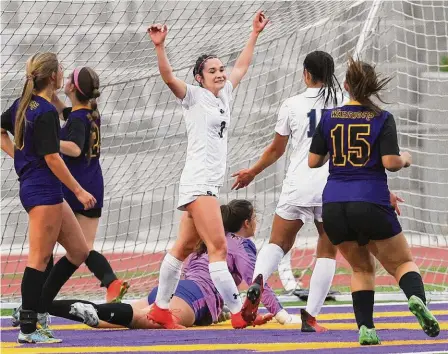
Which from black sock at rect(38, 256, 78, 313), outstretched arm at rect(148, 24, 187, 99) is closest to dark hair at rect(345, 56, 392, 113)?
outstretched arm at rect(148, 24, 187, 99)

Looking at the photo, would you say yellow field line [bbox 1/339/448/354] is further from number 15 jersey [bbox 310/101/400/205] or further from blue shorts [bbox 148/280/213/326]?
blue shorts [bbox 148/280/213/326]

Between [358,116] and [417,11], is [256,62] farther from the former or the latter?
[358,116]

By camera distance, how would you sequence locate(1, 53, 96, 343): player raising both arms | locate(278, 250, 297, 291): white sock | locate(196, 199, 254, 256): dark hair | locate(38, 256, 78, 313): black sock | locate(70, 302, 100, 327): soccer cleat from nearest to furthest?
locate(1, 53, 96, 343): player raising both arms, locate(70, 302, 100, 327): soccer cleat, locate(38, 256, 78, 313): black sock, locate(196, 199, 254, 256): dark hair, locate(278, 250, 297, 291): white sock

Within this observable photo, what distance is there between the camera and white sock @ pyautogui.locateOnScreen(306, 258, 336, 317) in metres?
7.39

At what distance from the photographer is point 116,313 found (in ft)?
24.4

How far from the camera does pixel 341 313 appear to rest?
A: 894 cm

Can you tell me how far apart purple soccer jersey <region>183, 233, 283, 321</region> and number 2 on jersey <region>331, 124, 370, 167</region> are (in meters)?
1.68

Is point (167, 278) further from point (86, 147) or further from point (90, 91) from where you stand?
point (90, 91)

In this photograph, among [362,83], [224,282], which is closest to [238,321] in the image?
[224,282]

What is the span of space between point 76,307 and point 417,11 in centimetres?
635

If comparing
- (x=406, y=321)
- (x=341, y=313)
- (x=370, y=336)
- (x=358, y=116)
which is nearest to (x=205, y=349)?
(x=370, y=336)

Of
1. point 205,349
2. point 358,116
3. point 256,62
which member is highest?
point 256,62

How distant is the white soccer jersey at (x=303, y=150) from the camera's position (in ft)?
24.6

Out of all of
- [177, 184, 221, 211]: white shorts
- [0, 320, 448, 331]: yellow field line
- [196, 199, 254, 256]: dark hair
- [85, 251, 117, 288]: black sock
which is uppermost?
[177, 184, 221, 211]: white shorts
